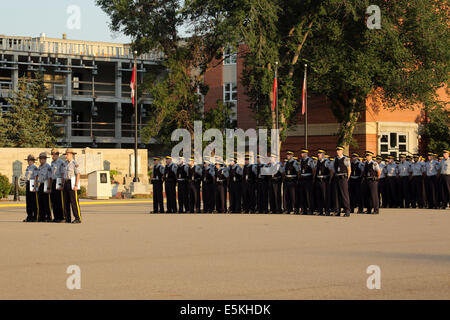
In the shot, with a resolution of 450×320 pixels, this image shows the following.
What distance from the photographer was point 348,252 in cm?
1311

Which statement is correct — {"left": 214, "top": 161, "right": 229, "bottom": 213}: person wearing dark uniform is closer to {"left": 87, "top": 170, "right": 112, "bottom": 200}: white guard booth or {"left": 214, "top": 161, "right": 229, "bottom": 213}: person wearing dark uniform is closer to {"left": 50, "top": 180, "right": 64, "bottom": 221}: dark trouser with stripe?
{"left": 50, "top": 180, "right": 64, "bottom": 221}: dark trouser with stripe

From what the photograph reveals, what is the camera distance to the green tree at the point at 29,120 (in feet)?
169

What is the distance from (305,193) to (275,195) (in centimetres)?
139

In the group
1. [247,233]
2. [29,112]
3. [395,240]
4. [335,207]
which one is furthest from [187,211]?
[29,112]

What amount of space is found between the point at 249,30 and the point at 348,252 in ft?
102

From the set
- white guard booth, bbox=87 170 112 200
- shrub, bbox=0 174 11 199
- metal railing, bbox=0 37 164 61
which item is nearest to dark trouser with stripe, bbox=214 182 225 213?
white guard booth, bbox=87 170 112 200

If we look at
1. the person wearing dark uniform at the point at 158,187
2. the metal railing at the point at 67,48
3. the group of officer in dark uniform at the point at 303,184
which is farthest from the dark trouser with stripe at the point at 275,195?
the metal railing at the point at 67,48

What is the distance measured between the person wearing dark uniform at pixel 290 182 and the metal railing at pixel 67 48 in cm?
3621

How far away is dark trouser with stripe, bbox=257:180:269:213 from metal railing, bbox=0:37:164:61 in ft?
116

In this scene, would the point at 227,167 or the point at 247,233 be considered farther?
the point at 227,167

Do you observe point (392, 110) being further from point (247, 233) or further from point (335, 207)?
point (247, 233)

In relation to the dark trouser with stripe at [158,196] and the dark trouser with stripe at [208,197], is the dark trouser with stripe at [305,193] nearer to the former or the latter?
the dark trouser with stripe at [208,197]

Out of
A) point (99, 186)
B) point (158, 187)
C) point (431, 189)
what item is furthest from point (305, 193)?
point (99, 186)

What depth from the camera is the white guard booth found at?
127 feet
